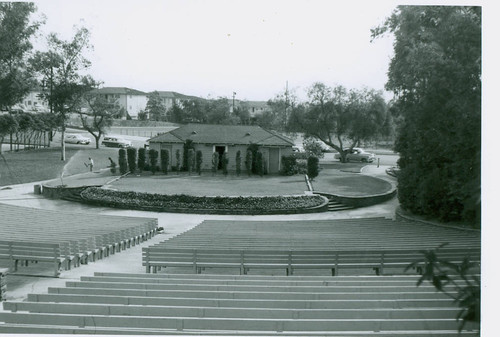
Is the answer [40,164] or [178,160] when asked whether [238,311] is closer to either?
[40,164]

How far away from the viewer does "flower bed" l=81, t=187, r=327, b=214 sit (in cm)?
2472

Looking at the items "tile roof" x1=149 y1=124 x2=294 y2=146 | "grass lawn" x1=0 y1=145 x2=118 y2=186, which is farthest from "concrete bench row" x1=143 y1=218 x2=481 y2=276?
"tile roof" x1=149 y1=124 x2=294 y2=146

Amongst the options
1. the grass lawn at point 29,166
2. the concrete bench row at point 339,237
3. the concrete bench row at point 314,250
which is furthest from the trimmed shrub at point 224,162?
the concrete bench row at point 314,250

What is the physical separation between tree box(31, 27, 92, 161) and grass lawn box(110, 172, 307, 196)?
5.32 meters

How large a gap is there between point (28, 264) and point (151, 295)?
6.84m

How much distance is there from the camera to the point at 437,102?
17062 millimetres

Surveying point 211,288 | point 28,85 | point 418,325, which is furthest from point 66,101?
point 418,325

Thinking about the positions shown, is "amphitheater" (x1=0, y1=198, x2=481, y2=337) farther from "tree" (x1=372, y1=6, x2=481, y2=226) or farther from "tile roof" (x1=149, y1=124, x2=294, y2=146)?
"tile roof" (x1=149, y1=124, x2=294, y2=146)

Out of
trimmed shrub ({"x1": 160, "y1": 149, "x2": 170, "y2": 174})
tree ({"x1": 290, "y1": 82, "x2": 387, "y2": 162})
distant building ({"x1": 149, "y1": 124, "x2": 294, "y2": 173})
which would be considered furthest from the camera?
tree ({"x1": 290, "y1": 82, "x2": 387, "y2": 162})

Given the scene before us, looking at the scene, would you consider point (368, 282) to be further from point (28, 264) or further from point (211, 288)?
point (28, 264)

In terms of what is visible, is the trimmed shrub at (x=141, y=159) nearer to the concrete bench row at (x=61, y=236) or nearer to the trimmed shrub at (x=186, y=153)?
the trimmed shrub at (x=186, y=153)

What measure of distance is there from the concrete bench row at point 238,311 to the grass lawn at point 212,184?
62.2ft

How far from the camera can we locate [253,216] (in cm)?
2436

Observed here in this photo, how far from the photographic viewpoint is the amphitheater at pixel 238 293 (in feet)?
22.1
